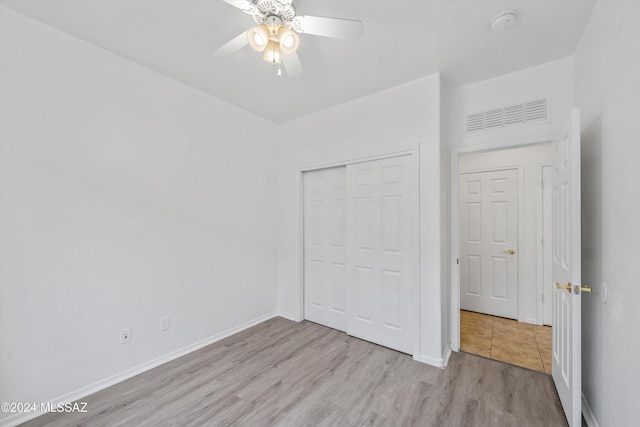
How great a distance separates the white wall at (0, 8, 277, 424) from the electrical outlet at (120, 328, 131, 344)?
0.03m

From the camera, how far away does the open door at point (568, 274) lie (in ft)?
4.91

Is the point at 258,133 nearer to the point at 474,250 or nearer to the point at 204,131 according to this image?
the point at 204,131

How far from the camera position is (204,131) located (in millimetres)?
2738

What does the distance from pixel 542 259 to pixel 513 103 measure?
207 cm

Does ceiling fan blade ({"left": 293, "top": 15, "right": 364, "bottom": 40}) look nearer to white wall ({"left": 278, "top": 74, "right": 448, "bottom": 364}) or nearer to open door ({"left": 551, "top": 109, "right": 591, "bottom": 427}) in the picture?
white wall ({"left": 278, "top": 74, "right": 448, "bottom": 364})

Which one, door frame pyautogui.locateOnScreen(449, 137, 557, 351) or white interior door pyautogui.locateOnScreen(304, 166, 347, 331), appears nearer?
door frame pyautogui.locateOnScreen(449, 137, 557, 351)

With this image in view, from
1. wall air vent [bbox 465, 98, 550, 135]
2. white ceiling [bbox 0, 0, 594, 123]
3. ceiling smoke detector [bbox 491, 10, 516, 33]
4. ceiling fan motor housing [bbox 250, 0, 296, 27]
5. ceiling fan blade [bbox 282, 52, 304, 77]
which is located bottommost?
wall air vent [bbox 465, 98, 550, 135]

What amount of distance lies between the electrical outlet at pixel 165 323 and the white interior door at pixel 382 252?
5.97 ft

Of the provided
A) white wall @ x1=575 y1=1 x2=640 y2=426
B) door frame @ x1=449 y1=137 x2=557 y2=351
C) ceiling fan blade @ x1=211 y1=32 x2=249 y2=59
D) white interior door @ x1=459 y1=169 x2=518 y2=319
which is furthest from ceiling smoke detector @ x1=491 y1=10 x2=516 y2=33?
white interior door @ x1=459 y1=169 x2=518 y2=319

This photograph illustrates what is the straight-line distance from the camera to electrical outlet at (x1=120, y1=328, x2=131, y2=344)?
2.12 m

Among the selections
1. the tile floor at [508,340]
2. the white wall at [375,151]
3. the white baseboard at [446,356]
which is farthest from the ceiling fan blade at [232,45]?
the tile floor at [508,340]

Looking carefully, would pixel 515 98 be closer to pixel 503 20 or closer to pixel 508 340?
pixel 503 20

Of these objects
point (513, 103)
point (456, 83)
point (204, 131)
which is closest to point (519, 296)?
point (513, 103)

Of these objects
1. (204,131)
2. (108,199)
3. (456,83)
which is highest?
(456,83)
